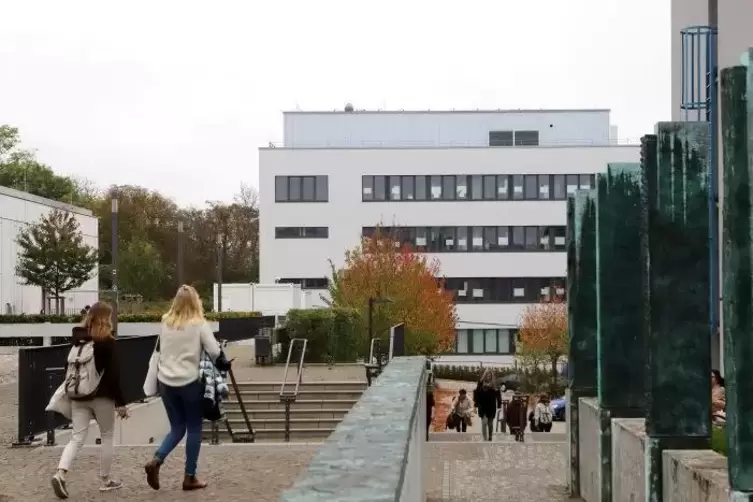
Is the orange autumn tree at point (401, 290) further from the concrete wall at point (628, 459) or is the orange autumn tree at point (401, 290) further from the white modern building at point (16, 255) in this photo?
the concrete wall at point (628, 459)

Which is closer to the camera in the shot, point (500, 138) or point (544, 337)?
point (544, 337)

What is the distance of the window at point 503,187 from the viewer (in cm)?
6456

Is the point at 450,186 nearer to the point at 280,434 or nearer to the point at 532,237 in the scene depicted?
the point at 532,237

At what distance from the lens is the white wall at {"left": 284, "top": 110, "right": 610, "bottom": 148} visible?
2616 inches

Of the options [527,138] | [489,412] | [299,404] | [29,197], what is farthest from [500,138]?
[299,404]

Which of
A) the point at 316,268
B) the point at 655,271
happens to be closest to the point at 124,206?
the point at 316,268

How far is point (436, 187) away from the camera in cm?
6444

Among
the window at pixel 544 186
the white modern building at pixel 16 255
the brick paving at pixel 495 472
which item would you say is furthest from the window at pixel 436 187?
the brick paving at pixel 495 472

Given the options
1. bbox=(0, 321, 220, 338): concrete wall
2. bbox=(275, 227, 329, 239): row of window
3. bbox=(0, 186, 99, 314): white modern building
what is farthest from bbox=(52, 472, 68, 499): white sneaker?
bbox=(275, 227, 329, 239): row of window

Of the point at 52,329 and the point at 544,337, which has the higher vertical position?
the point at 52,329

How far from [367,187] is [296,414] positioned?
43359 millimetres

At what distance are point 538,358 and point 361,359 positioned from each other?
2334 centimetres

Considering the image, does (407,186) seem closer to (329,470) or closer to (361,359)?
(361,359)

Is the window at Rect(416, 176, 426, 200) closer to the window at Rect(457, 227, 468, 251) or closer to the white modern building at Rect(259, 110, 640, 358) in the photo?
the white modern building at Rect(259, 110, 640, 358)
